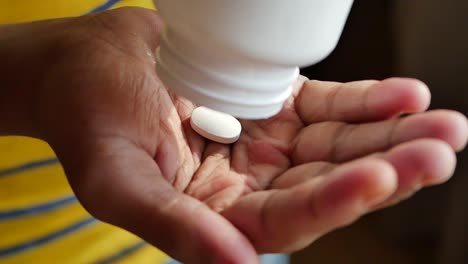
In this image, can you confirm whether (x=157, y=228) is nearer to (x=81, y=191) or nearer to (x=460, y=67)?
(x=81, y=191)

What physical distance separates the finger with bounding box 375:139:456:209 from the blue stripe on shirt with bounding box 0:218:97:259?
11.9 inches

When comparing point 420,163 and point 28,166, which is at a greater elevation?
point 420,163

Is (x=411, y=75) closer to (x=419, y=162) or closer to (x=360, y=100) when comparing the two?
(x=360, y=100)

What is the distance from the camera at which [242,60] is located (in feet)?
1.21

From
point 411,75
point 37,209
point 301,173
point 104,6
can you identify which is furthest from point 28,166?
point 411,75

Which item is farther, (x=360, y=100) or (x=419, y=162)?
(x=360, y=100)

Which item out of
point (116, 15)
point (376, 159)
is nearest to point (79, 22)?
point (116, 15)

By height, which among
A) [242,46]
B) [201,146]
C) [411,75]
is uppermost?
[242,46]

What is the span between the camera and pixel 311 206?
0.34 meters

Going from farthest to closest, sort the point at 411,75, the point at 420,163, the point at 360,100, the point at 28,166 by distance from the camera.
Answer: the point at 411,75 → the point at 28,166 → the point at 360,100 → the point at 420,163

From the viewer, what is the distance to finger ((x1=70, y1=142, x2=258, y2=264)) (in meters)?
0.35

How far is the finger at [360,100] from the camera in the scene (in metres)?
0.41

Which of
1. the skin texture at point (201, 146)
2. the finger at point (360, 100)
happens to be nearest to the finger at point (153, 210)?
the skin texture at point (201, 146)

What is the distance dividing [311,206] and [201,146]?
15 centimetres
